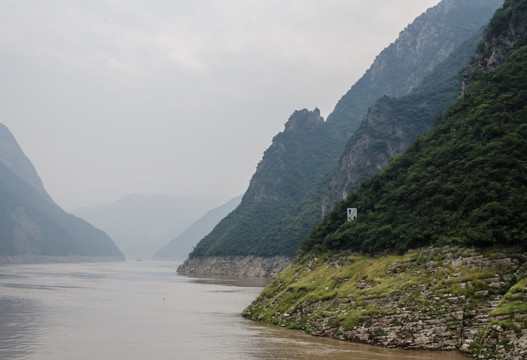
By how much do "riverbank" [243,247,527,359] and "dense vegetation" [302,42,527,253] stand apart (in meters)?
2.99

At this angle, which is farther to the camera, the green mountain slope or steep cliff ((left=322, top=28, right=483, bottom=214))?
steep cliff ((left=322, top=28, right=483, bottom=214))

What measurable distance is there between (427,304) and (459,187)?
68.0 ft

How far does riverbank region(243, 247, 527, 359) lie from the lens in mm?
39125

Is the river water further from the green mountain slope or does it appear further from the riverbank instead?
the green mountain slope

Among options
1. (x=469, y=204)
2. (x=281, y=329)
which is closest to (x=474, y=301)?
(x=469, y=204)

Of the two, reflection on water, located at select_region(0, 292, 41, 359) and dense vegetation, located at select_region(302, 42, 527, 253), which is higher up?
dense vegetation, located at select_region(302, 42, 527, 253)

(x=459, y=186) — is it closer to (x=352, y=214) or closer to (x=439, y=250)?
(x=439, y=250)

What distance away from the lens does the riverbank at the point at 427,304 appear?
128 ft

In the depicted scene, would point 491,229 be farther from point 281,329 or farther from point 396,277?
point 281,329

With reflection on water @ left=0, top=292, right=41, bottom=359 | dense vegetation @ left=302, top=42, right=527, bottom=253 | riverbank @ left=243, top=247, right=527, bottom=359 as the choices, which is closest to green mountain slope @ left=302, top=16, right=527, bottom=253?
dense vegetation @ left=302, top=42, right=527, bottom=253

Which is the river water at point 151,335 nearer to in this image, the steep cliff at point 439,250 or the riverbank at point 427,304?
the riverbank at point 427,304

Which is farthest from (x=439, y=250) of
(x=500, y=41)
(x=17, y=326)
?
(x=500, y=41)

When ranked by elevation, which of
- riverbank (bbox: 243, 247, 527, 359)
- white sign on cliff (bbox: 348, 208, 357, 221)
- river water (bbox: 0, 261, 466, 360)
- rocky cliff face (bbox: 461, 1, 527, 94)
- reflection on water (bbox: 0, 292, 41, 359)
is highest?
rocky cliff face (bbox: 461, 1, 527, 94)

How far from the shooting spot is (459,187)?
60.8m
